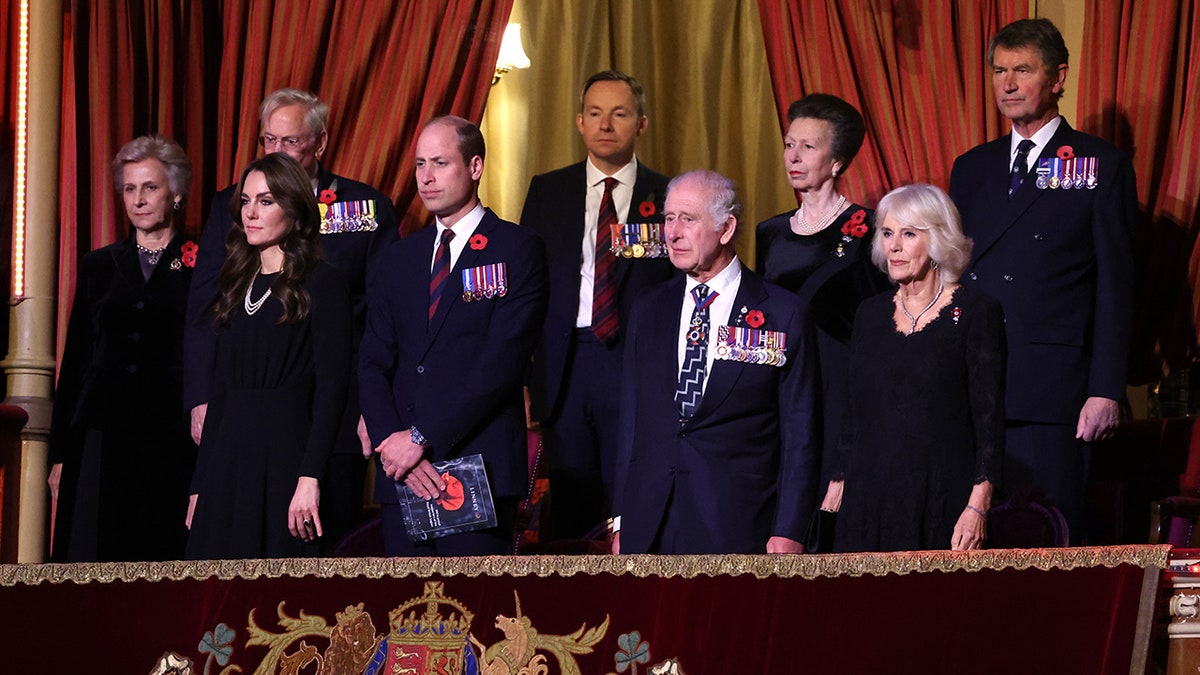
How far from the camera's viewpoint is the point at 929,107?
6.05 meters

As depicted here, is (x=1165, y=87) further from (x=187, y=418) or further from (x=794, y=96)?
(x=187, y=418)

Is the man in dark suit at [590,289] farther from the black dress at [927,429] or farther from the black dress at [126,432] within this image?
the black dress at [927,429]

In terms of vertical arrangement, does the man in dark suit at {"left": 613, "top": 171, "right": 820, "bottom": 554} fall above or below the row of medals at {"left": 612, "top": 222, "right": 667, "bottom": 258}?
below

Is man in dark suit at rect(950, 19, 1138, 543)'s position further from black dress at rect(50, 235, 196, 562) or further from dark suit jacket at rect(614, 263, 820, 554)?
black dress at rect(50, 235, 196, 562)

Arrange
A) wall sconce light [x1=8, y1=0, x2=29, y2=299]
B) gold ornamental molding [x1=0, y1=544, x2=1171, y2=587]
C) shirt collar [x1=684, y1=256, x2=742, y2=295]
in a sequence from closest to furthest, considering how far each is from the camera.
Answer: gold ornamental molding [x1=0, y1=544, x2=1171, y2=587] → shirt collar [x1=684, y1=256, x2=742, y2=295] → wall sconce light [x1=8, y1=0, x2=29, y2=299]

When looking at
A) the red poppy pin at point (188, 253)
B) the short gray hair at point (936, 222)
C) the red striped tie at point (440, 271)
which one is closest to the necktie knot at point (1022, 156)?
the short gray hair at point (936, 222)

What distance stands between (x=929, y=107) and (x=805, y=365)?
86.4 inches

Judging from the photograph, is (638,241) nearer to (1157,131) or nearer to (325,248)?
(325,248)

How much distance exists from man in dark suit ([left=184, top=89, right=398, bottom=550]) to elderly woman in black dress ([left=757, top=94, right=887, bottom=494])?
1208 millimetres

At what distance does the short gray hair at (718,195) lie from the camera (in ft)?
14.0

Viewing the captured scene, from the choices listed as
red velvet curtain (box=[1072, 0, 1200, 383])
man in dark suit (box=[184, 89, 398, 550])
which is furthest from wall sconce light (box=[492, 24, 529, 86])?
red velvet curtain (box=[1072, 0, 1200, 383])

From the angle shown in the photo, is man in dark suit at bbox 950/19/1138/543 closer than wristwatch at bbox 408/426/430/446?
No

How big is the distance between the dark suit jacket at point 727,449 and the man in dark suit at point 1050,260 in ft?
2.99

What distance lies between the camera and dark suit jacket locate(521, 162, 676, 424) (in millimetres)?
5258
